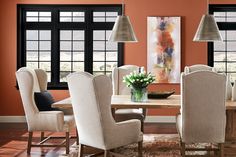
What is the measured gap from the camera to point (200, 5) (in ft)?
27.8

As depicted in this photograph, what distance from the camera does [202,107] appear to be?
14.9 feet

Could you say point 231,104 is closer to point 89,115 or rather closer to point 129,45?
point 89,115

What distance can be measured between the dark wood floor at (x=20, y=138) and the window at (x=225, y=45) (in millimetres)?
1560

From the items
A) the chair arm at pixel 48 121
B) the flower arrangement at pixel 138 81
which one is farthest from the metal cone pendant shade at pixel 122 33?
the chair arm at pixel 48 121

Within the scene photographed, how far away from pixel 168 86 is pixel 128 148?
2939 mm

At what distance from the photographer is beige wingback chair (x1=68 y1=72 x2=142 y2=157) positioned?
169 inches

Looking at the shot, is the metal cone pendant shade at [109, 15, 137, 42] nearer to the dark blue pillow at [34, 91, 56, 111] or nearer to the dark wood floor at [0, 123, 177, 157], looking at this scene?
the dark blue pillow at [34, 91, 56, 111]

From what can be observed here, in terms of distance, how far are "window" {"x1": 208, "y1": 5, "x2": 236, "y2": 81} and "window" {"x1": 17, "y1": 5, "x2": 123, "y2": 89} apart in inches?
70.7

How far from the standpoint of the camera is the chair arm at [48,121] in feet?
17.6

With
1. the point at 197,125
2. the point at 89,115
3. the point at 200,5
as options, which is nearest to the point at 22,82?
the point at 89,115

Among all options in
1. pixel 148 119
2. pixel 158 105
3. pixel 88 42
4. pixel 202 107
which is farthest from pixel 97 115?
pixel 88 42

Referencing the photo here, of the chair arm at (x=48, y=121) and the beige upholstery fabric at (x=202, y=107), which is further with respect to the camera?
the chair arm at (x=48, y=121)

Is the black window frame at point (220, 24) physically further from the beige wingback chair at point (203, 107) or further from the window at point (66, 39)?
the beige wingback chair at point (203, 107)

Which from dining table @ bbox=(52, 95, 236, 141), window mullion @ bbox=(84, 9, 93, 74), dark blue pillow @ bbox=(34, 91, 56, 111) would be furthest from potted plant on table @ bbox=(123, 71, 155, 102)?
window mullion @ bbox=(84, 9, 93, 74)
